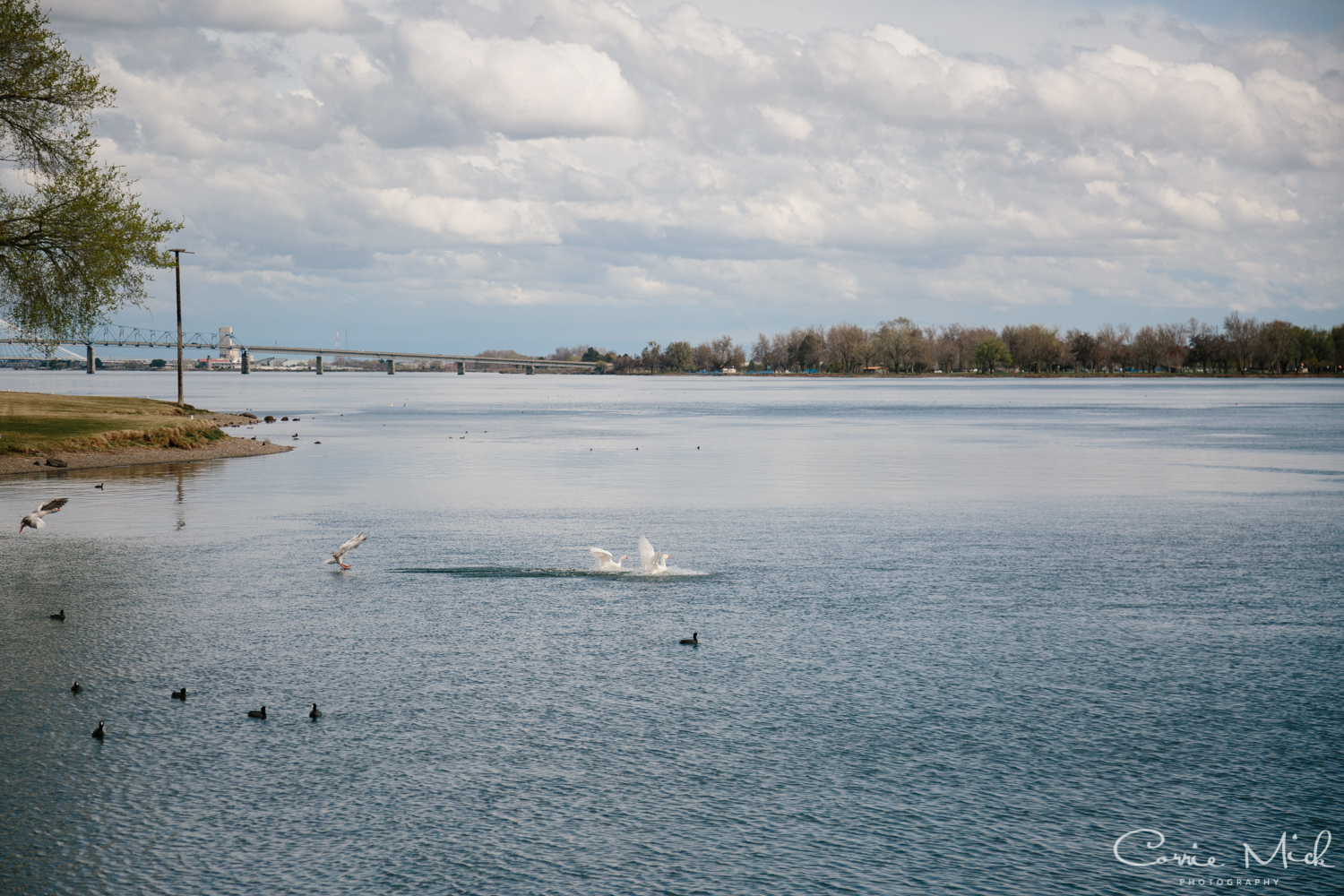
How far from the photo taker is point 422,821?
7.44m

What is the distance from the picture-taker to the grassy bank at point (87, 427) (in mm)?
38031

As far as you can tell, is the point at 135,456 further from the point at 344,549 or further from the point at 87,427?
the point at 344,549

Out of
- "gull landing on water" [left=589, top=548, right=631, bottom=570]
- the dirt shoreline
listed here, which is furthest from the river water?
the dirt shoreline

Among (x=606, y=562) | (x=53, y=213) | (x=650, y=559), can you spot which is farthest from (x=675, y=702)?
(x=53, y=213)

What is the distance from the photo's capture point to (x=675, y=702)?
10.0 metres

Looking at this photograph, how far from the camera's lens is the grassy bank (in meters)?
38.0

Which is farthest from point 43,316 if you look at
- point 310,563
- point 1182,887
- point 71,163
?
point 1182,887

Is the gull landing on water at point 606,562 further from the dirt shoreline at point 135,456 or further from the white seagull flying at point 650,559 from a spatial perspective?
the dirt shoreline at point 135,456

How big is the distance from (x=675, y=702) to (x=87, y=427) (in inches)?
1504

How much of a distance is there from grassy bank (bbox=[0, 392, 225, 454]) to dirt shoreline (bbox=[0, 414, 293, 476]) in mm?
440
